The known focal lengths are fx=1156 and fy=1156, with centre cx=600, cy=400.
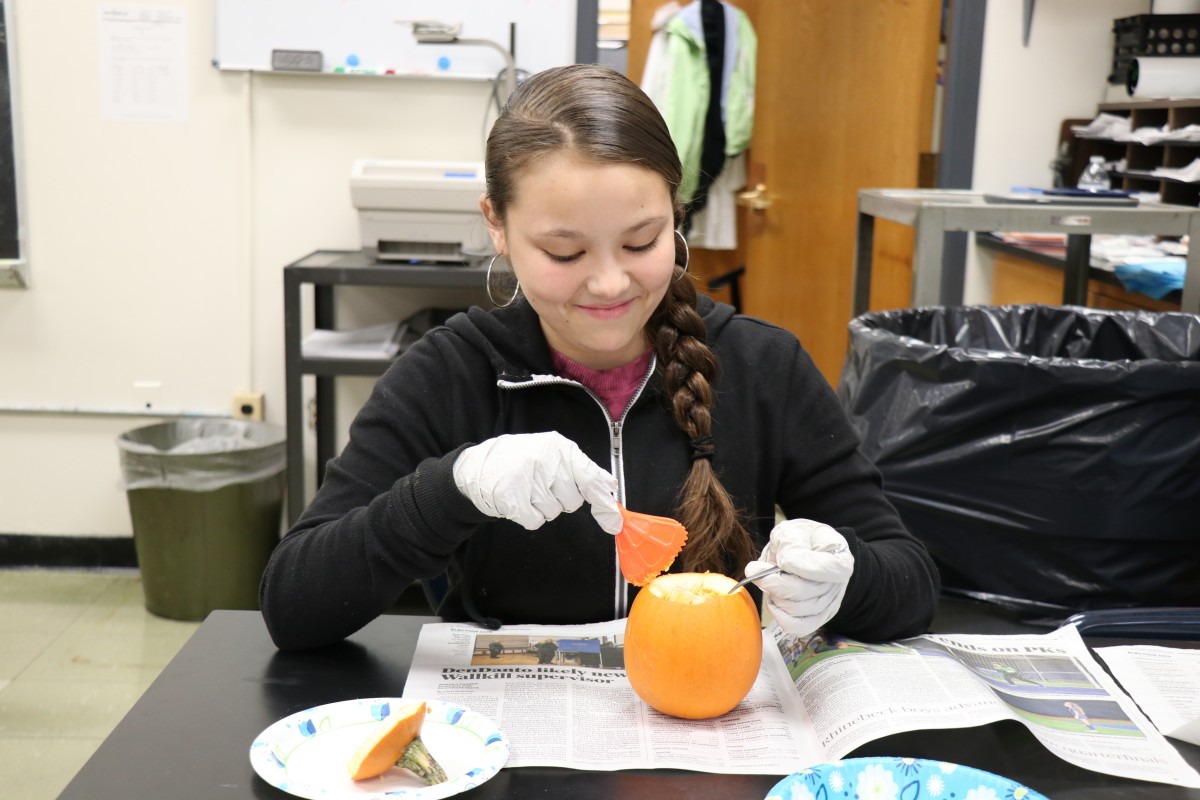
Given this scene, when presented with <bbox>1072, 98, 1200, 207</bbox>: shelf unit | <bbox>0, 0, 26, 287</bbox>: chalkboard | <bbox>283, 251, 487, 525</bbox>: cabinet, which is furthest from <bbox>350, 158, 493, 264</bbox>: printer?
<bbox>1072, 98, 1200, 207</bbox>: shelf unit

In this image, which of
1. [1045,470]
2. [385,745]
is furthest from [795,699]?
[1045,470]

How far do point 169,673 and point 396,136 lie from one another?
2.17 m

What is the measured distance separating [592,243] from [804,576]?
351 millimetres

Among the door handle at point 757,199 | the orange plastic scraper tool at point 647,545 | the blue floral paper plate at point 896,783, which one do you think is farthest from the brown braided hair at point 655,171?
the door handle at point 757,199

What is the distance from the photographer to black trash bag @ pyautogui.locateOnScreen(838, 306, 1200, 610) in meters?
1.42

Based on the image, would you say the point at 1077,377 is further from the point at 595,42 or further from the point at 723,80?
the point at 723,80

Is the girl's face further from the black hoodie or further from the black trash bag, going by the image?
the black trash bag

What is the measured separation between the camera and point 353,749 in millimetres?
801

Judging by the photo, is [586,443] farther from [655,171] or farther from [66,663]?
[66,663]

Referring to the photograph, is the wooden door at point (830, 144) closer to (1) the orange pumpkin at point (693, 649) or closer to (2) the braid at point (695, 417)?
(2) the braid at point (695, 417)

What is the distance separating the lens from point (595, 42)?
2.89m

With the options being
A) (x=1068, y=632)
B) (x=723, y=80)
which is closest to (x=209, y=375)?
(x=723, y=80)

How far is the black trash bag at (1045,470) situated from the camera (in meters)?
1.42

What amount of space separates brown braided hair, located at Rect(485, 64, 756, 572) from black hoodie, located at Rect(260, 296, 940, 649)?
1.4 inches
